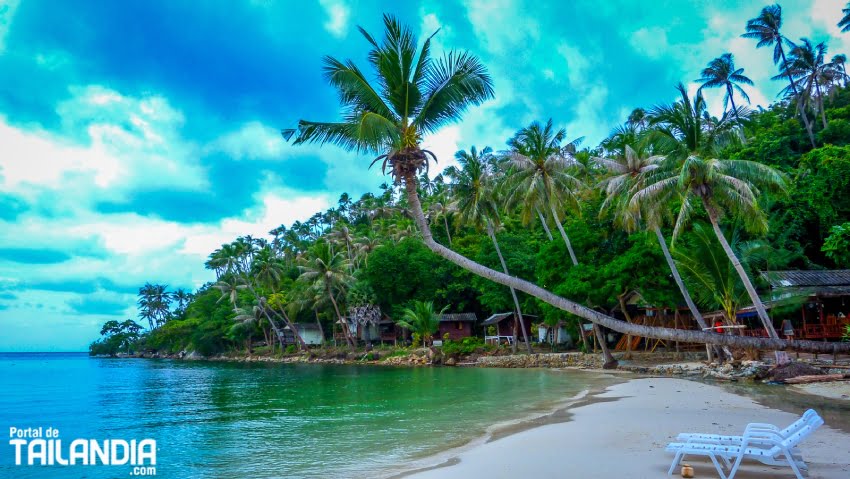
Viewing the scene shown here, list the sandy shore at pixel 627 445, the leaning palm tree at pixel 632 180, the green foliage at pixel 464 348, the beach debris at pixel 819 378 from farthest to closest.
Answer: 1. the green foliage at pixel 464 348
2. the leaning palm tree at pixel 632 180
3. the beach debris at pixel 819 378
4. the sandy shore at pixel 627 445

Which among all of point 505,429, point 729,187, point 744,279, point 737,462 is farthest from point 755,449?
point 729,187

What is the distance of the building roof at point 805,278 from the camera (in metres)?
22.6

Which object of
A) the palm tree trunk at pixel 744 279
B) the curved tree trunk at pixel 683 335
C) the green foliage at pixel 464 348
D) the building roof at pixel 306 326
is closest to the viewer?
the curved tree trunk at pixel 683 335

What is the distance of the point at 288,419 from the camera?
15727 mm

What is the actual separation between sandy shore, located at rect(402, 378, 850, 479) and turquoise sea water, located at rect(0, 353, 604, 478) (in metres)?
1.59

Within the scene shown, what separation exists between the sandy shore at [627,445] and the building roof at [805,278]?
10846 mm

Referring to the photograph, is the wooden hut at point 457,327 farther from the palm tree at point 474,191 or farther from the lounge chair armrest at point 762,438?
the lounge chair armrest at point 762,438

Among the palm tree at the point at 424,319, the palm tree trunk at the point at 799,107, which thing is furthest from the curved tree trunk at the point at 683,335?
the palm tree at the point at 424,319

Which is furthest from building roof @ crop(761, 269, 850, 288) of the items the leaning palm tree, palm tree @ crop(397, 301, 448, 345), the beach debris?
palm tree @ crop(397, 301, 448, 345)

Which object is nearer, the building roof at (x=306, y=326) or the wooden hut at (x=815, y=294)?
the wooden hut at (x=815, y=294)

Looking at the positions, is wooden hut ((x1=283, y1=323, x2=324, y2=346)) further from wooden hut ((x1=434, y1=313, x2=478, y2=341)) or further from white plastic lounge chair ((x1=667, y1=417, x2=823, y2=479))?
white plastic lounge chair ((x1=667, y1=417, x2=823, y2=479))

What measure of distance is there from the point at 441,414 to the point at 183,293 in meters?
102

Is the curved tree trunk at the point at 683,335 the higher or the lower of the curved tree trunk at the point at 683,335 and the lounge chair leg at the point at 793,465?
the higher

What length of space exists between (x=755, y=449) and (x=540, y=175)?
22589mm
